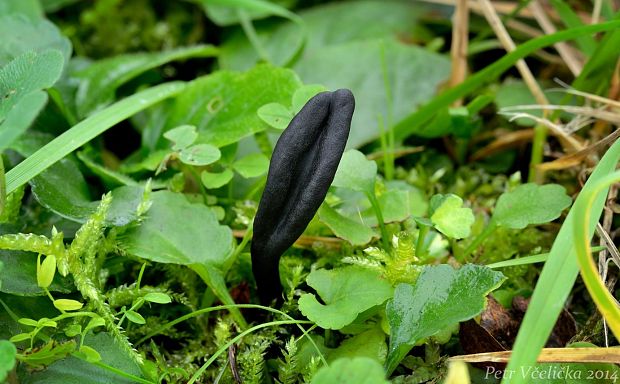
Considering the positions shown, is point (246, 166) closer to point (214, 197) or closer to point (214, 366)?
point (214, 197)

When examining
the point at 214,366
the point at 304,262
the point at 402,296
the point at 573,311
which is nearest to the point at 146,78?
the point at 304,262

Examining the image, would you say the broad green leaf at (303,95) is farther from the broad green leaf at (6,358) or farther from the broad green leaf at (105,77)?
the broad green leaf at (6,358)

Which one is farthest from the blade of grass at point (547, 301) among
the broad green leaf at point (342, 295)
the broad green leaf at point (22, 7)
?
the broad green leaf at point (22, 7)

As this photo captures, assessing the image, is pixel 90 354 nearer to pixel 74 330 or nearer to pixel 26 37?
pixel 74 330

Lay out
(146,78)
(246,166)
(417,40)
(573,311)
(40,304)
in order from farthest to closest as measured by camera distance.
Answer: (417,40), (146,78), (246,166), (573,311), (40,304)

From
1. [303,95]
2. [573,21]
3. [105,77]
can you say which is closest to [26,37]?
[105,77]

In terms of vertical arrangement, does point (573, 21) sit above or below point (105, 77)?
above

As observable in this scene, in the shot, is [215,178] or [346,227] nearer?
[346,227]
